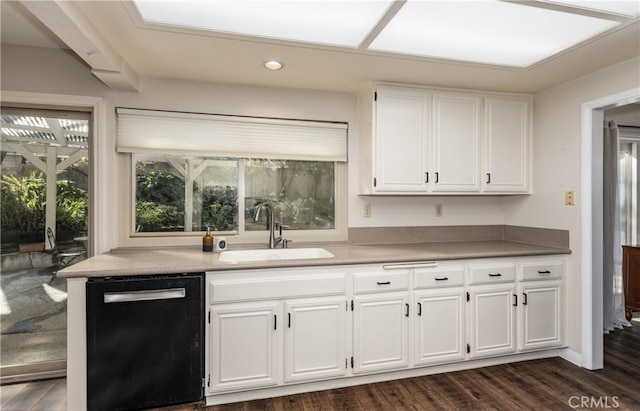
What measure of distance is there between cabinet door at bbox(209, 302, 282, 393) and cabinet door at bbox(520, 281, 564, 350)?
1.90 m

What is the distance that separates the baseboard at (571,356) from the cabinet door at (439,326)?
949 millimetres

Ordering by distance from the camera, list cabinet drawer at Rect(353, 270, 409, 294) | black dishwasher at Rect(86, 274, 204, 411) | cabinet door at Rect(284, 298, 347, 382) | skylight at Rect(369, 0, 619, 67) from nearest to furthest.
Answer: skylight at Rect(369, 0, 619, 67)
black dishwasher at Rect(86, 274, 204, 411)
cabinet door at Rect(284, 298, 347, 382)
cabinet drawer at Rect(353, 270, 409, 294)

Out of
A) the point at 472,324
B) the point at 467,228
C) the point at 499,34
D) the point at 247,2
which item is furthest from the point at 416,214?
the point at 247,2

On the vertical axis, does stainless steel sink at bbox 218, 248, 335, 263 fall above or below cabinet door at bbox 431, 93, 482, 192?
below

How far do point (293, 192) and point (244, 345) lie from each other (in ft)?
4.35

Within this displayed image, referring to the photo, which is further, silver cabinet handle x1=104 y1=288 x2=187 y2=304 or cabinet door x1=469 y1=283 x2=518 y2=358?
cabinet door x1=469 y1=283 x2=518 y2=358

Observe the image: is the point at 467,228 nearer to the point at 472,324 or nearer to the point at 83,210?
the point at 472,324

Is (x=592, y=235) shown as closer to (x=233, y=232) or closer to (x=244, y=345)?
(x=244, y=345)

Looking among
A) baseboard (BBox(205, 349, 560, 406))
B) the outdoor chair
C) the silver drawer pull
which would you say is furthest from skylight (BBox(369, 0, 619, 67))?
the outdoor chair

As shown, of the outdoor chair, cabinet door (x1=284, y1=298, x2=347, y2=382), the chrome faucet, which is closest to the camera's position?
cabinet door (x1=284, y1=298, x2=347, y2=382)

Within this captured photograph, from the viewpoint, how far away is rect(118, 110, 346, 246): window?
269 cm

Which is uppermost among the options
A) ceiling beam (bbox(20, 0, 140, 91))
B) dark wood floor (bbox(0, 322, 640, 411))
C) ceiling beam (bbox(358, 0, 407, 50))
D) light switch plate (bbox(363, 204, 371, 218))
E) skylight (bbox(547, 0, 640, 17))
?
skylight (bbox(547, 0, 640, 17))

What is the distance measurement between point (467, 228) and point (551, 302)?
0.89 metres

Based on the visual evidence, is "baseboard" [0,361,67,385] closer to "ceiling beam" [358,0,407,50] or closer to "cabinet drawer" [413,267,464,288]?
"cabinet drawer" [413,267,464,288]
